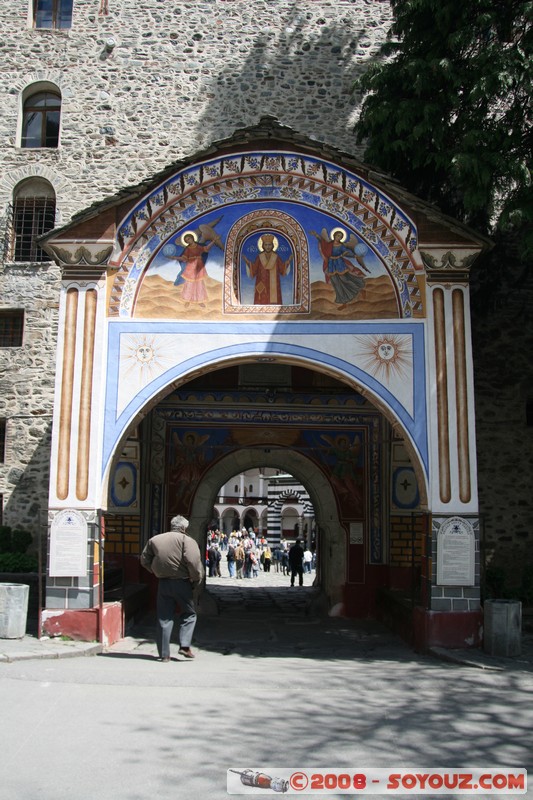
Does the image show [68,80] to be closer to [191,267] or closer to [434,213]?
[191,267]

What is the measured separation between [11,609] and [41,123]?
10307 millimetres

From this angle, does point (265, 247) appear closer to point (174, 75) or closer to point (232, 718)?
point (232, 718)

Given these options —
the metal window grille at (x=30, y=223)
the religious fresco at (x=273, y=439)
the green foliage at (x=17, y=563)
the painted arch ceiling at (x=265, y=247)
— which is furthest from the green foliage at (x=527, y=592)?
the metal window grille at (x=30, y=223)

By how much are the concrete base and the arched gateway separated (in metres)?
0.02

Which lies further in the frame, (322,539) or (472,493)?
(322,539)

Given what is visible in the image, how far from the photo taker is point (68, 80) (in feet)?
50.4

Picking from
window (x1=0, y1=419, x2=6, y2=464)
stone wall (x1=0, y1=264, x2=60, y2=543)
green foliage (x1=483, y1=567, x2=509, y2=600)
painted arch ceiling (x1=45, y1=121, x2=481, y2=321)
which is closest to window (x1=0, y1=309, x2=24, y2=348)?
stone wall (x1=0, y1=264, x2=60, y2=543)

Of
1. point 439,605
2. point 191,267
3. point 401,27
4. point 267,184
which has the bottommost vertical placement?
point 439,605

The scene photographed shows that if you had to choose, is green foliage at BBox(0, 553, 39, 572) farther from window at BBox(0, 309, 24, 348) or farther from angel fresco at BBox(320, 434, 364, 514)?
angel fresco at BBox(320, 434, 364, 514)

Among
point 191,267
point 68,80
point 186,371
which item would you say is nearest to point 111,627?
point 186,371

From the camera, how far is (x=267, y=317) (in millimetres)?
9789

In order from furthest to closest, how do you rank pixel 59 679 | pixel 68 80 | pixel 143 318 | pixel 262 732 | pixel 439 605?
pixel 68 80 → pixel 143 318 → pixel 439 605 → pixel 59 679 → pixel 262 732

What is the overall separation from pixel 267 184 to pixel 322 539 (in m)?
6.52

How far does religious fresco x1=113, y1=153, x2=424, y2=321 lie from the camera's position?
9781 millimetres
